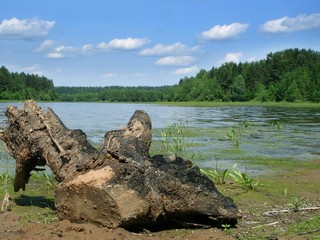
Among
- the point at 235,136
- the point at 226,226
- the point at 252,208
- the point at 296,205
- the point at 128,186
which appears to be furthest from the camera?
the point at 235,136

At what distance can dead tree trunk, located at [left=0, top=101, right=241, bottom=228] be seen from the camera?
6488 millimetres

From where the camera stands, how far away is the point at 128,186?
6523mm

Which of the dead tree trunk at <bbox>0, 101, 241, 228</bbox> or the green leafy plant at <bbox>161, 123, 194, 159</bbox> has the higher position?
the dead tree trunk at <bbox>0, 101, 241, 228</bbox>

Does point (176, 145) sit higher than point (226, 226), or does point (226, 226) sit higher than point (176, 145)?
point (176, 145)

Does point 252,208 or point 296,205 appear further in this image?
point 252,208

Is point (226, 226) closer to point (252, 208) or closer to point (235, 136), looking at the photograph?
point (252, 208)

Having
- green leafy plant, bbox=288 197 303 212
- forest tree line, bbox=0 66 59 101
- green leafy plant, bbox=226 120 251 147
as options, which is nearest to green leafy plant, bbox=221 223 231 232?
green leafy plant, bbox=288 197 303 212

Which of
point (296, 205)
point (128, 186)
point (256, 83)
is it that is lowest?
point (296, 205)

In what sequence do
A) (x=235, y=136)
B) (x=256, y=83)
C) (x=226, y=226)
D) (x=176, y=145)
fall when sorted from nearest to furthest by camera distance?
(x=226, y=226), (x=176, y=145), (x=235, y=136), (x=256, y=83)

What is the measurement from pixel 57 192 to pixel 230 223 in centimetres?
261

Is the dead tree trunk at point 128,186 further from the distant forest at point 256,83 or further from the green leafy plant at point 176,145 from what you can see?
the distant forest at point 256,83

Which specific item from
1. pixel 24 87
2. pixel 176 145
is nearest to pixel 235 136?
pixel 176 145

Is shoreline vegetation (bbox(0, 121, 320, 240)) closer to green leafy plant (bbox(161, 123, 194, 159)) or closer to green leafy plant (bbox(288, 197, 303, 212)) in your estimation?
green leafy plant (bbox(288, 197, 303, 212))

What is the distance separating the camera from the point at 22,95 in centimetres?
12688
